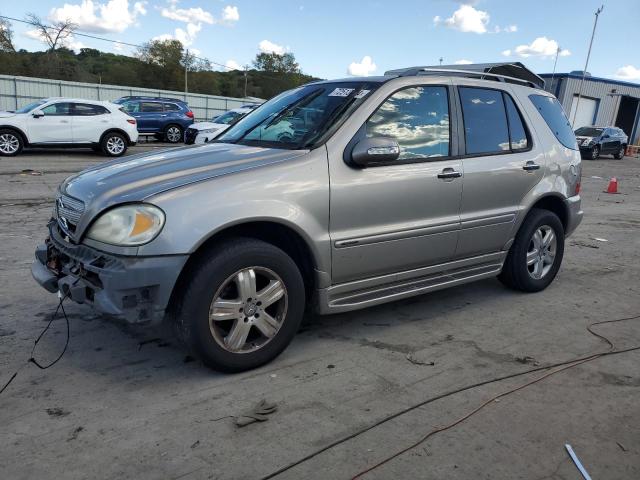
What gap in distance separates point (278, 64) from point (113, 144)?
2961 inches

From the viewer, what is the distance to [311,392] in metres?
3.09

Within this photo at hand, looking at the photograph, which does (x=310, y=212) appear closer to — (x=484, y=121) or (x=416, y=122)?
(x=416, y=122)

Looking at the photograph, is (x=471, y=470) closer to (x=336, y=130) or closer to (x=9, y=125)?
(x=336, y=130)

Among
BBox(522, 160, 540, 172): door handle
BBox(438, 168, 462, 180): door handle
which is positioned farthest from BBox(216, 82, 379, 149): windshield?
BBox(522, 160, 540, 172): door handle

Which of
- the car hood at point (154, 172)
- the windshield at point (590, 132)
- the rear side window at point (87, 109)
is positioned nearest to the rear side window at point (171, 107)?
the rear side window at point (87, 109)

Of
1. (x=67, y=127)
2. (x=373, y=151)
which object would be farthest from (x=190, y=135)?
(x=373, y=151)

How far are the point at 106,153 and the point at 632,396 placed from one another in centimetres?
1558

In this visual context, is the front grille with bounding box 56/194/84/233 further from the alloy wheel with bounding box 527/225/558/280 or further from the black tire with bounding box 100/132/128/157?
the black tire with bounding box 100/132/128/157

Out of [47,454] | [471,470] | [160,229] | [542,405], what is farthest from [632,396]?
[47,454]

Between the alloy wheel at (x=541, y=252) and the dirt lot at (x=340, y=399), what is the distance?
381 mm

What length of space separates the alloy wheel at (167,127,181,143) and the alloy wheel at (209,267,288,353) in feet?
63.4

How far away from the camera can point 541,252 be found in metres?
5.00

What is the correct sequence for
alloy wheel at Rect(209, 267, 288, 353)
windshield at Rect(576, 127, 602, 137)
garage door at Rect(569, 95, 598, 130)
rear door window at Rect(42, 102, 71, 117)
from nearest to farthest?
alloy wheel at Rect(209, 267, 288, 353), rear door window at Rect(42, 102, 71, 117), windshield at Rect(576, 127, 602, 137), garage door at Rect(569, 95, 598, 130)

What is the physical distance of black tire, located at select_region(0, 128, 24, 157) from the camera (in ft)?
47.1
